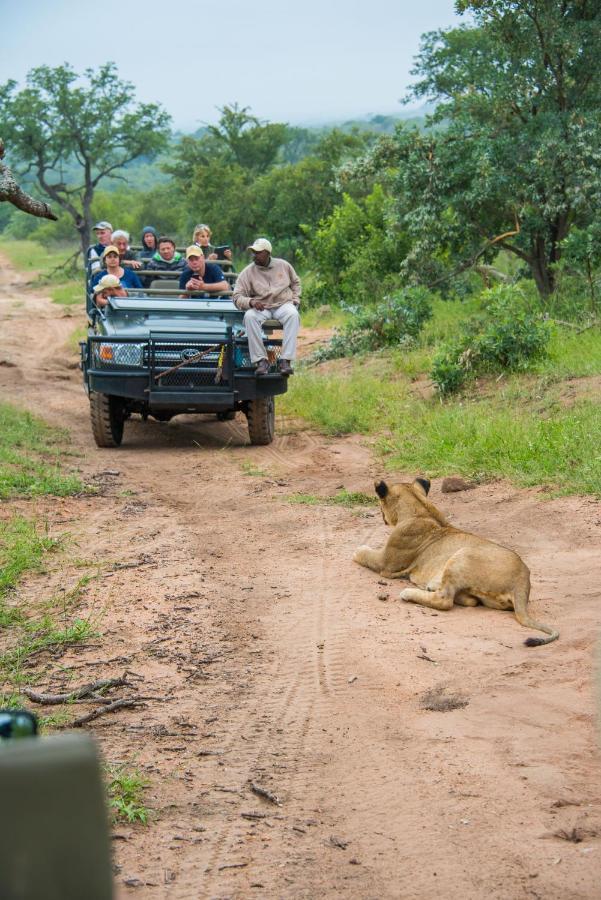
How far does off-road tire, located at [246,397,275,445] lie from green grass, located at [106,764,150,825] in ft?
21.8

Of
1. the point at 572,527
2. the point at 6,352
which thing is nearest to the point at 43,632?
the point at 572,527

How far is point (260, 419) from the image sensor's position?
401 inches

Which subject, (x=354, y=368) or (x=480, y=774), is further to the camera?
(x=354, y=368)

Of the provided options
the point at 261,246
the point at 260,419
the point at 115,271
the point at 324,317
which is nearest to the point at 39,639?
the point at 260,419

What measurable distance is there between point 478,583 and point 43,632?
2.03 metres

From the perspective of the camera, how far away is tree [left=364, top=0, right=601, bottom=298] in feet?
40.3

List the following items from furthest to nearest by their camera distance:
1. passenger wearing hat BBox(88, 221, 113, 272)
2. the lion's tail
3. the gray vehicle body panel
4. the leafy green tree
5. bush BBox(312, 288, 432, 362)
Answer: the leafy green tree, bush BBox(312, 288, 432, 362), passenger wearing hat BBox(88, 221, 113, 272), the gray vehicle body panel, the lion's tail

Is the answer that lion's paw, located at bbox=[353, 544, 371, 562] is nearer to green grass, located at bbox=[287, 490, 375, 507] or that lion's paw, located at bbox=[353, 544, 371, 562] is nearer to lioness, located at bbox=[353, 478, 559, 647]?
lioness, located at bbox=[353, 478, 559, 647]

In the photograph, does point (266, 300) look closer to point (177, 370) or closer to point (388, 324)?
point (177, 370)

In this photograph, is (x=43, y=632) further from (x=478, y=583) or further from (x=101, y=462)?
(x=101, y=462)

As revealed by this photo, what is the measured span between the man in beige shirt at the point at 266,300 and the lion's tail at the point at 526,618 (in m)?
5.12

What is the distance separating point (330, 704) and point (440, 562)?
5.00 feet

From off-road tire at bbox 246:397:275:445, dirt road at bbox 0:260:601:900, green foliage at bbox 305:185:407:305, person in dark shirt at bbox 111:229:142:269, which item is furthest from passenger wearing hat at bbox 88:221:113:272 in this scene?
dirt road at bbox 0:260:601:900

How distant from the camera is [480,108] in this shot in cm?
1336
